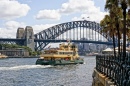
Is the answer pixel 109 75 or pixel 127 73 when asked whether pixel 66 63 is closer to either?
pixel 109 75

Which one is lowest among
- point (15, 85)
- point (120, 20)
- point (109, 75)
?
point (15, 85)

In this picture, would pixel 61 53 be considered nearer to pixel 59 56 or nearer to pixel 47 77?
pixel 59 56

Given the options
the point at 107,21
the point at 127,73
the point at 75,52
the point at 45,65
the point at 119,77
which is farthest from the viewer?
the point at 75,52

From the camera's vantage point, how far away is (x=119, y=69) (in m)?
16.7

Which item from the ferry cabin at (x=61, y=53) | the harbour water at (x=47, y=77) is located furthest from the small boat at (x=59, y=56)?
the harbour water at (x=47, y=77)

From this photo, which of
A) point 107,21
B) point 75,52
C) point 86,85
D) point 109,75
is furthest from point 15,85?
point 75,52

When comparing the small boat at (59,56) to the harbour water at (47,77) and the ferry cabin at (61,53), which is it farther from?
the harbour water at (47,77)

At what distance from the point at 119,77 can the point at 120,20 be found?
26.2 metres

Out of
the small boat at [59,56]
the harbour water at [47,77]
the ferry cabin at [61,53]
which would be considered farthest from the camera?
the ferry cabin at [61,53]

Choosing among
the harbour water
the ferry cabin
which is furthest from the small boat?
the harbour water

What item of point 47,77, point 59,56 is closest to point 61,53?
point 59,56

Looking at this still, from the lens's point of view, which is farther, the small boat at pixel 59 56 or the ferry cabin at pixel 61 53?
the ferry cabin at pixel 61 53

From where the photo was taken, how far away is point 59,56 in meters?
92.0

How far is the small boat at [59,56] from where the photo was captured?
90938mm
